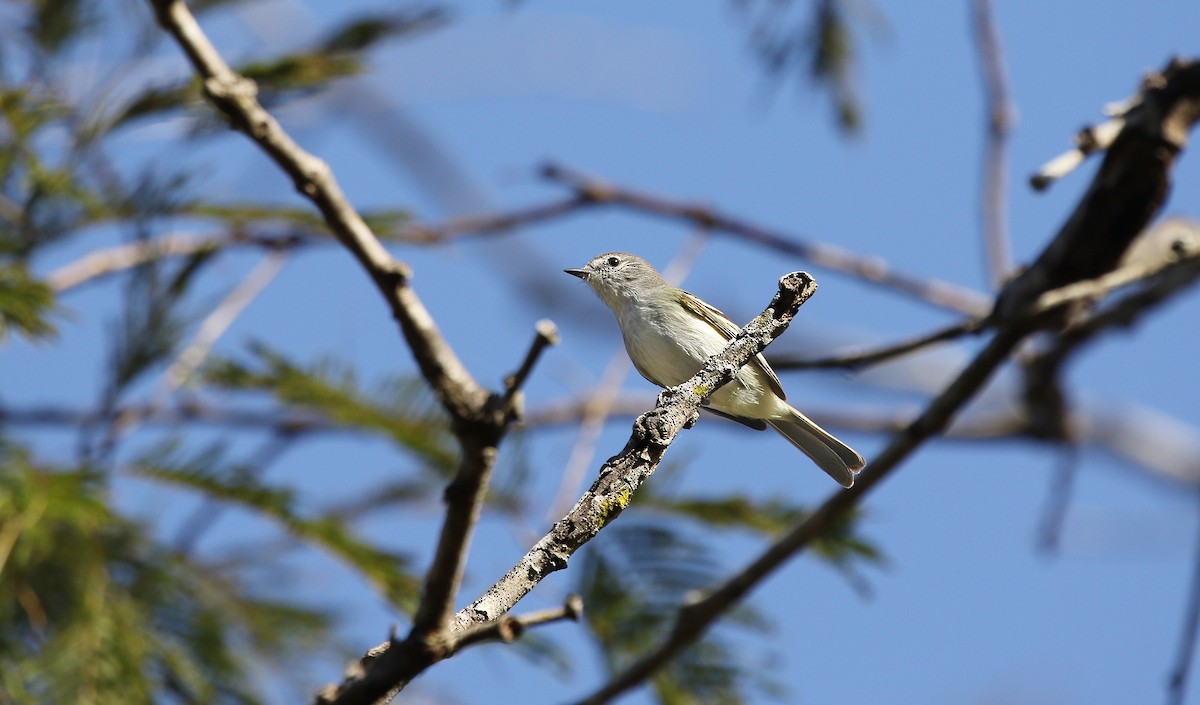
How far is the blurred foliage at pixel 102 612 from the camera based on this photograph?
2564 mm

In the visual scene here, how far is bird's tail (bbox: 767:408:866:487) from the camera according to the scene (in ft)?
11.2

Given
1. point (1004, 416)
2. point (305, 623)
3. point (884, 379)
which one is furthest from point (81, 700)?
point (884, 379)

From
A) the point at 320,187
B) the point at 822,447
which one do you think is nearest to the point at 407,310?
the point at 320,187

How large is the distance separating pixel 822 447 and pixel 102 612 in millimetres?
1970

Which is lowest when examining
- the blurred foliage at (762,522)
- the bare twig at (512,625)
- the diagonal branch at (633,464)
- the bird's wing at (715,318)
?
the bare twig at (512,625)

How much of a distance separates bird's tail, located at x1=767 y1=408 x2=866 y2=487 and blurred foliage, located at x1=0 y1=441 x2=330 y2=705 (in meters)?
1.54

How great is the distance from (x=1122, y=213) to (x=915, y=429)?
29.3 inches

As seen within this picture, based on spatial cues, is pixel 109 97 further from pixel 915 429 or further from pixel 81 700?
pixel 915 429

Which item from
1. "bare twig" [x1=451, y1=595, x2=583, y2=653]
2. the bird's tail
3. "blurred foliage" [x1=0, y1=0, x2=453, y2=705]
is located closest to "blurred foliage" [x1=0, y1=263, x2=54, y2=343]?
"blurred foliage" [x1=0, y1=0, x2=453, y2=705]

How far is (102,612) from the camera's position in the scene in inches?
107

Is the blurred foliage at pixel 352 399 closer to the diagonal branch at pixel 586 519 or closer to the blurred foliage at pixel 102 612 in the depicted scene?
the blurred foliage at pixel 102 612

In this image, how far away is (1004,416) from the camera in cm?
591

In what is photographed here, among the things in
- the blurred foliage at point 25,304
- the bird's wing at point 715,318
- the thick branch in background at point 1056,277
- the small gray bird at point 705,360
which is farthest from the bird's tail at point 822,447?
the blurred foliage at point 25,304

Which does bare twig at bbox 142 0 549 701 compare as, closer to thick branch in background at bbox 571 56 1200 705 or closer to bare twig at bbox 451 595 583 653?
bare twig at bbox 451 595 583 653
